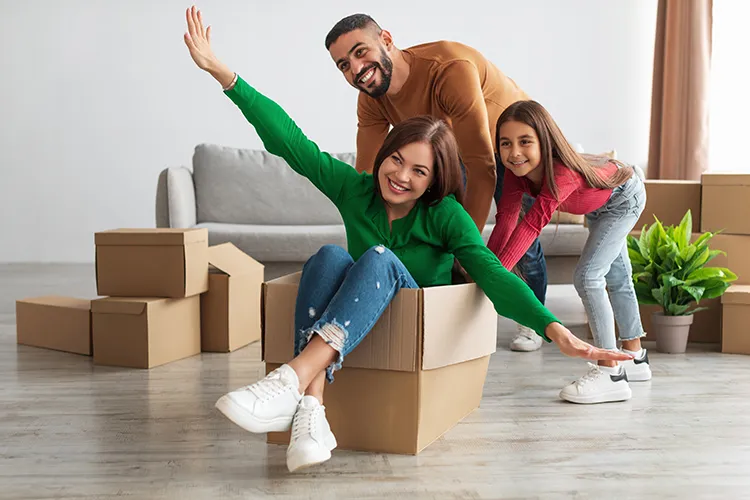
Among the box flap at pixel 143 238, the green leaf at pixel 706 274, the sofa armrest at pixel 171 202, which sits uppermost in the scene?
the sofa armrest at pixel 171 202

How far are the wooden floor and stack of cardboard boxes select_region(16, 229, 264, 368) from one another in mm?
99

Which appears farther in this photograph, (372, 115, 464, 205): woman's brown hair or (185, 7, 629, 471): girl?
(372, 115, 464, 205): woman's brown hair

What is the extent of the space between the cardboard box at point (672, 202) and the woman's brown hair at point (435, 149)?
150 cm

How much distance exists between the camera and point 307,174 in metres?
2.00

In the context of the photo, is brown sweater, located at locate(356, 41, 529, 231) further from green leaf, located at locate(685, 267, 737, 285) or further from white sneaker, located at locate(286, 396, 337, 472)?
green leaf, located at locate(685, 267, 737, 285)

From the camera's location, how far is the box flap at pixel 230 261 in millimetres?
2850

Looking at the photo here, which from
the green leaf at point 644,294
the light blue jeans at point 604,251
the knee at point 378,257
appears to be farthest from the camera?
the green leaf at point 644,294

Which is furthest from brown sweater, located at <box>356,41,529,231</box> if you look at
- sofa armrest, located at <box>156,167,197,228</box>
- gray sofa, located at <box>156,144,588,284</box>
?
sofa armrest, located at <box>156,167,197,228</box>

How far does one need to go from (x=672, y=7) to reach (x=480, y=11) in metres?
1.14

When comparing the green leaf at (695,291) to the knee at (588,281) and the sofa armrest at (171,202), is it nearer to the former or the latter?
the knee at (588,281)

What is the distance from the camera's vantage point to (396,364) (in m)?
1.74

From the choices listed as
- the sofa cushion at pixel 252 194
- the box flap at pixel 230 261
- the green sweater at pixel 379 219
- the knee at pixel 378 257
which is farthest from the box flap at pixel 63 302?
the knee at pixel 378 257

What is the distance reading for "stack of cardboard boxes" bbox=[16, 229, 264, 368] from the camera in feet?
8.52

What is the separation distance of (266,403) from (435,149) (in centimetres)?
69
